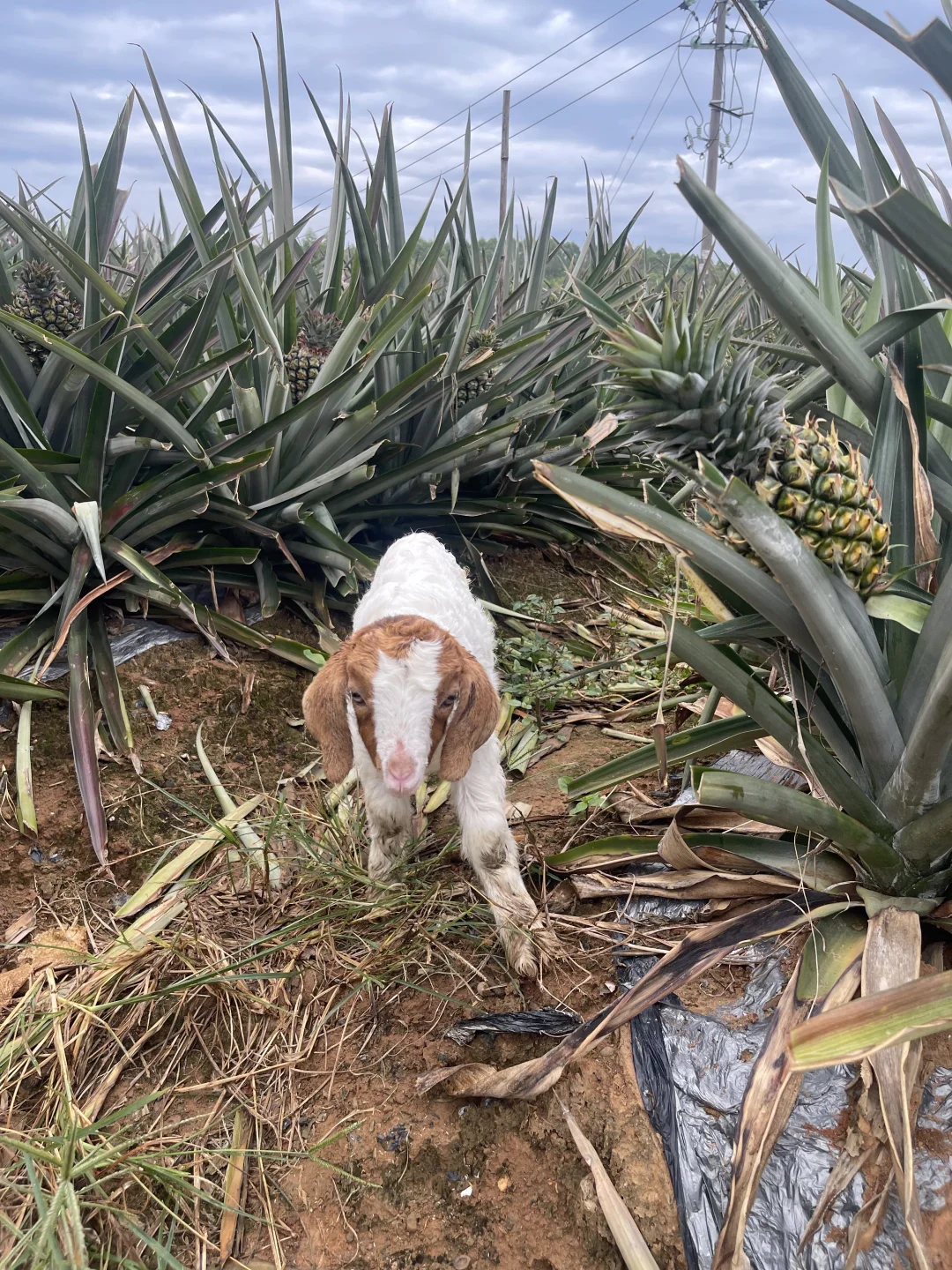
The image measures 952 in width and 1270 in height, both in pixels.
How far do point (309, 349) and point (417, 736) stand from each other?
2.40 m

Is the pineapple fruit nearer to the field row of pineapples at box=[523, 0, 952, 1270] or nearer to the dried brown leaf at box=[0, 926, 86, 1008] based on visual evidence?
the field row of pineapples at box=[523, 0, 952, 1270]

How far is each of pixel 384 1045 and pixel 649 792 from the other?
1205 millimetres

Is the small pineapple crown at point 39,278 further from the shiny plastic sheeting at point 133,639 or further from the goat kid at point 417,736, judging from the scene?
the goat kid at point 417,736

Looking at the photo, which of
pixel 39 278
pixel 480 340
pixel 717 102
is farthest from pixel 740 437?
pixel 717 102

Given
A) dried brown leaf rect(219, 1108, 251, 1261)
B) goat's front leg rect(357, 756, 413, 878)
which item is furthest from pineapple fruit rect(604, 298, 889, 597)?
dried brown leaf rect(219, 1108, 251, 1261)

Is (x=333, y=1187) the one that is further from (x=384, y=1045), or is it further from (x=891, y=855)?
(x=891, y=855)

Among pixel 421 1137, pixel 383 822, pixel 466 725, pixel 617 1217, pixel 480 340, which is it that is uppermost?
pixel 480 340

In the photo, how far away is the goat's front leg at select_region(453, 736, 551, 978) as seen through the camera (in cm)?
236

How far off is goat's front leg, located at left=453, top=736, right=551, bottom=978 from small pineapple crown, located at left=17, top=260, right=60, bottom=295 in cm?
265

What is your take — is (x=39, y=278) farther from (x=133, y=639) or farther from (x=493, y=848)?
(x=493, y=848)

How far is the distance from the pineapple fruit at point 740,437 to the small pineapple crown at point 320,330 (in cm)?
268

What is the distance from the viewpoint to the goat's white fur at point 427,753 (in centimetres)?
218

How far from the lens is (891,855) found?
190 cm

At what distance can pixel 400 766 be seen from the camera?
213 centimetres
